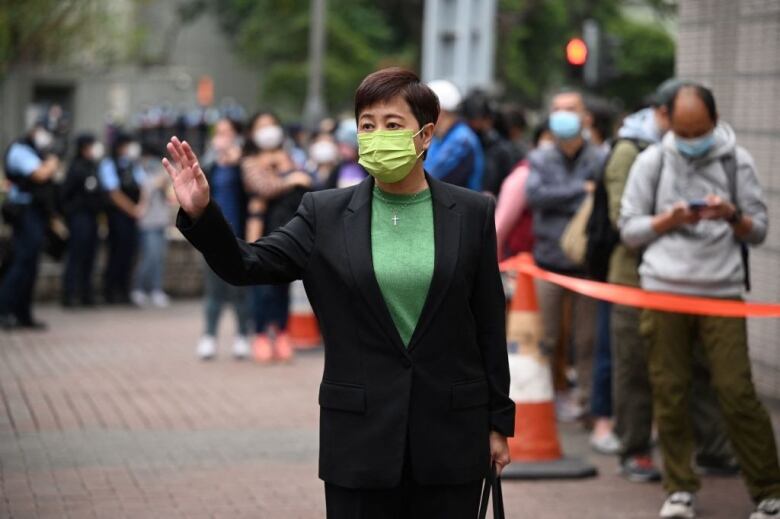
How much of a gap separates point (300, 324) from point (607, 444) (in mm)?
5442

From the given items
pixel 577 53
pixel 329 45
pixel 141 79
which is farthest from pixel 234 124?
pixel 141 79

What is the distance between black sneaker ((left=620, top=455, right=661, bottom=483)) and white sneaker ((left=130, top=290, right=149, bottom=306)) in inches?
403

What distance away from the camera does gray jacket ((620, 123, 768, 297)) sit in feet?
22.7

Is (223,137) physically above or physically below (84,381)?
above

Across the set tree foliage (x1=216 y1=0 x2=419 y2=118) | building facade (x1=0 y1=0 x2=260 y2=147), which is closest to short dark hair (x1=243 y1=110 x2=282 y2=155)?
building facade (x1=0 y1=0 x2=260 y2=147)

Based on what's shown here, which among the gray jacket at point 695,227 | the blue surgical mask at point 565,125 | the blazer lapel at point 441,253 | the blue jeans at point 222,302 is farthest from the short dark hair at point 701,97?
the blue jeans at point 222,302

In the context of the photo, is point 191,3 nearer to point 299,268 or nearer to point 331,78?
point 331,78

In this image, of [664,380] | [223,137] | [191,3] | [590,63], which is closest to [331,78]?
[191,3]

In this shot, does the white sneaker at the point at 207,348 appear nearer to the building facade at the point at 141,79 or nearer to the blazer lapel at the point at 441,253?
the blazer lapel at the point at 441,253

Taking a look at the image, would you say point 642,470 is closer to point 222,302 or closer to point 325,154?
point 222,302

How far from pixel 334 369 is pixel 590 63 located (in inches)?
511

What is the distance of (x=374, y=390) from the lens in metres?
4.36

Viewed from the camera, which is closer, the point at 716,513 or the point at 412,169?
the point at 412,169

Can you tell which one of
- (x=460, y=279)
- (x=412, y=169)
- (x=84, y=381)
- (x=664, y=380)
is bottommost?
(x=84, y=381)
